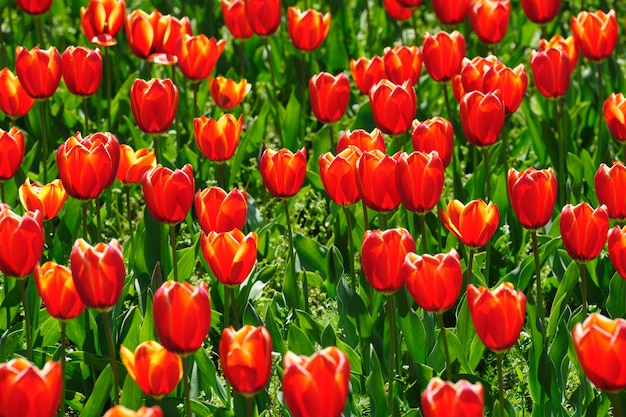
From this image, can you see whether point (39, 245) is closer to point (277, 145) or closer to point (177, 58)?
point (177, 58)

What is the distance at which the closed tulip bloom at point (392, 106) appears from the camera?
356 cm

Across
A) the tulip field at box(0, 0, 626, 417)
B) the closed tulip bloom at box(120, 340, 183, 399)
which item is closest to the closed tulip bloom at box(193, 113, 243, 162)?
the tulip field at box(0, 0, 626, 417)

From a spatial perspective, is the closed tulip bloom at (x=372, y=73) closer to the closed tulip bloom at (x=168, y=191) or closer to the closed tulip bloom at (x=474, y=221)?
the closed tulip bloom at (x=474, y=221)

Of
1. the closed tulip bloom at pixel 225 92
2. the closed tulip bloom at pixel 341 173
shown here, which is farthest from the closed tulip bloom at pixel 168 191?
the closed tulip bloom at pixel 225 92

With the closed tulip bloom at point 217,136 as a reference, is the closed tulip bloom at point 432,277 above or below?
above

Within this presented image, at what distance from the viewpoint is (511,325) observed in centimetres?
252

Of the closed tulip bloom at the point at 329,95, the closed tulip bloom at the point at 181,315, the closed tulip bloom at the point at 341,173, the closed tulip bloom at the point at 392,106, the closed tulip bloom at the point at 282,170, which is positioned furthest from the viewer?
the closed tulip bloom at the point at 329,95

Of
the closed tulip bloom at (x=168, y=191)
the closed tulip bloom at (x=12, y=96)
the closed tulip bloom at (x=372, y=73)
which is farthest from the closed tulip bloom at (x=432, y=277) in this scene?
the closed tulip bloom at (x=12, y=96)

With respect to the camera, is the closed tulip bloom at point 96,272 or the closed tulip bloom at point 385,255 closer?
the closed tulip bloom at point 96,272

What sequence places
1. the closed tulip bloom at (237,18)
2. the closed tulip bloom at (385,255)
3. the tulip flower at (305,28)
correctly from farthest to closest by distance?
the closed tulip bloom at (237,18) → the tulip flower at (305,28) → the closed tulip bloom at (385,255)

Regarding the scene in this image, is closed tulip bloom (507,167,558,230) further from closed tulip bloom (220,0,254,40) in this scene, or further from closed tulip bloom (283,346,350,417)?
closed tulip bloom (220,0,254,40)

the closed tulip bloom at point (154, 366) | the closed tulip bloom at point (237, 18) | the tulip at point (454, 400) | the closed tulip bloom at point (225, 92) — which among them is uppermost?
the tulip at point (454, 400)

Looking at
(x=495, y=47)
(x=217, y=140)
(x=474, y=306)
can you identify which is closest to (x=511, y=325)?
(x=474, y=306)

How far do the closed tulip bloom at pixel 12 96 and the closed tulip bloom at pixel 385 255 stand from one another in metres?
1.75
